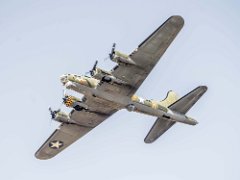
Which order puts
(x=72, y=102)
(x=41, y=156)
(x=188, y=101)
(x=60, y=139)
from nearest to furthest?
(x=72, y=102) < (x=188, y=101) < (x=60, y=139) < (x=41, y=156)

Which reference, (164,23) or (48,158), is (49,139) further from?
(164,23)

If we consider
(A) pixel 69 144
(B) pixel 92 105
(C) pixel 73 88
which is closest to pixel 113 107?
(B) pixel 92 105

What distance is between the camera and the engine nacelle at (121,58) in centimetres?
2905

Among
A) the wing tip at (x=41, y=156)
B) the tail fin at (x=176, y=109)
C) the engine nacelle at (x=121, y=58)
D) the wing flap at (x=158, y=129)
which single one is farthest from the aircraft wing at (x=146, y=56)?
the wing tip at (x=41, y=156)

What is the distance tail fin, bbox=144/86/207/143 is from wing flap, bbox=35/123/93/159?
17.2 feet

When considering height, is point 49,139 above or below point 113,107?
below

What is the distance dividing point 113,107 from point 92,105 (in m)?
1.59

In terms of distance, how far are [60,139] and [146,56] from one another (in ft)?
40.1

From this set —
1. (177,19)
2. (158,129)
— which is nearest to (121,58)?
(177,19)

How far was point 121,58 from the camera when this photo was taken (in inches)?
1149

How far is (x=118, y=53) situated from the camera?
29.1 metres

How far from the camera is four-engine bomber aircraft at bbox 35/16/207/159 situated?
1142 inches

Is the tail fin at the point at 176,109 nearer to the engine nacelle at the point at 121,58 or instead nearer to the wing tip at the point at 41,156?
the engine nacelle at the point at 121,58

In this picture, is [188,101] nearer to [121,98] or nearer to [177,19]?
[121,98]
